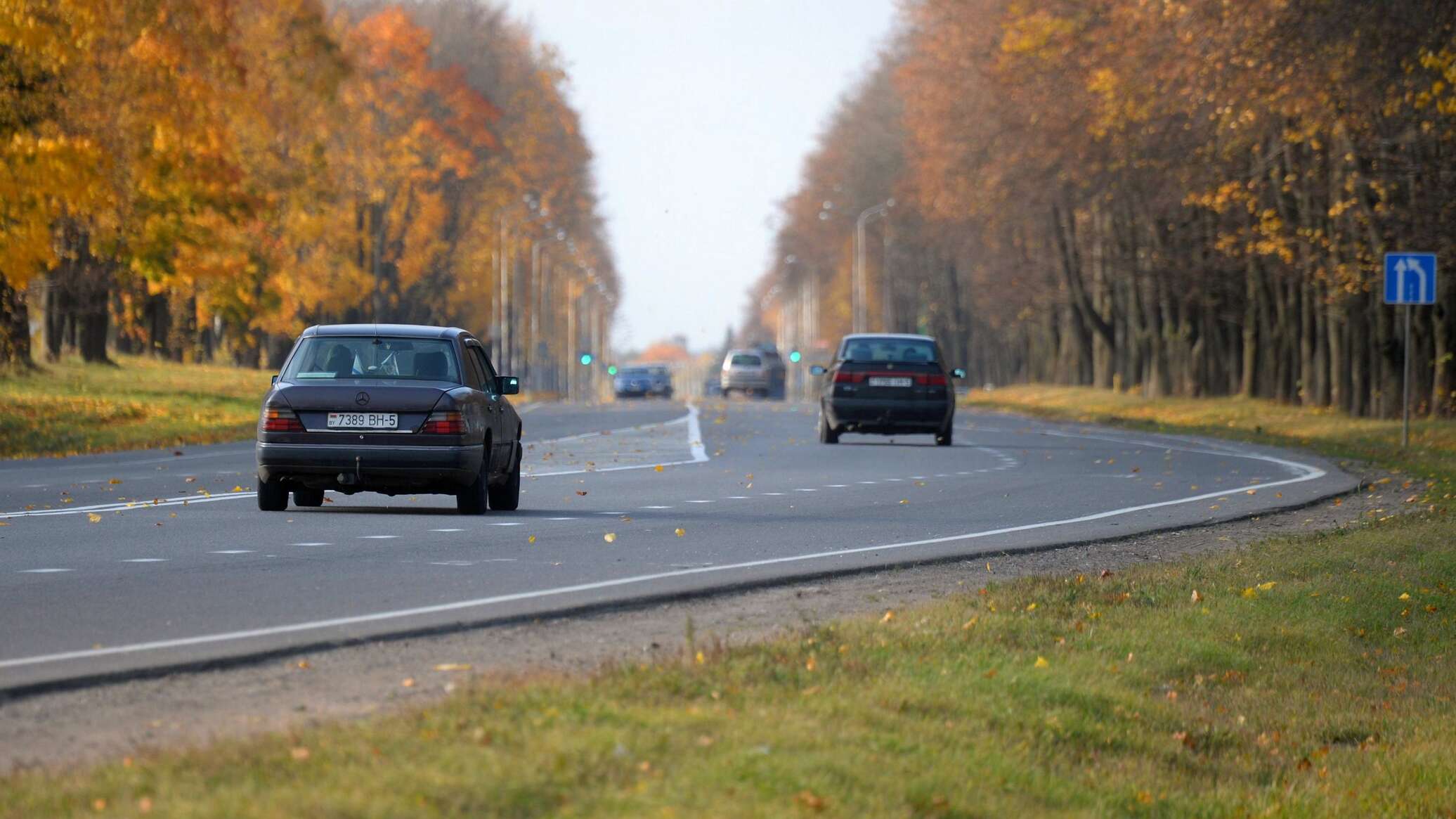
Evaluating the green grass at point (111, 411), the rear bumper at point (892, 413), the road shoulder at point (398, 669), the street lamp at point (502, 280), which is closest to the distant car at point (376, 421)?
the road shoulder at point (398, 669)

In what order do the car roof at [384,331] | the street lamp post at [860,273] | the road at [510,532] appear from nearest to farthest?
the road at [510,532] < the car roof at [384,331] < the street lamp post at [860,273]

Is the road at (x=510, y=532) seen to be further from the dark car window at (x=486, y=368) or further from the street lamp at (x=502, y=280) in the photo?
the street lamp at (x=502, y=280)

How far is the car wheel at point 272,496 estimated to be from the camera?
18344mm

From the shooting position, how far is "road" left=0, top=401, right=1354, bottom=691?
11023 mm

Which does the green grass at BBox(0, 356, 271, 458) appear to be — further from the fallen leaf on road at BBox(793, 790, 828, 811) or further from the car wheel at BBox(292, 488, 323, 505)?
the fallen leaf on road at BBox(793, 790, 828, 811)

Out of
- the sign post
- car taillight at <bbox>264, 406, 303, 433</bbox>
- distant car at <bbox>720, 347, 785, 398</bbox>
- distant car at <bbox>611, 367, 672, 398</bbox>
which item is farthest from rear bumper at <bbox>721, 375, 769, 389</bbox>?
car taillight at <bbox>264, 406, 303, 433</bbox>

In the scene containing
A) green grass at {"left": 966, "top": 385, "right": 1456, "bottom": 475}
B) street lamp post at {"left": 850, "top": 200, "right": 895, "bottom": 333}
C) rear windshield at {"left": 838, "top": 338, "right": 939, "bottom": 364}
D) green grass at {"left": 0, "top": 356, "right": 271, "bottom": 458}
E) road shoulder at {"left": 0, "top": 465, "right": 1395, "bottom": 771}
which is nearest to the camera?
road shoulder at {"left": 0, "top": 465, "right": 1395, "bottom": 771}

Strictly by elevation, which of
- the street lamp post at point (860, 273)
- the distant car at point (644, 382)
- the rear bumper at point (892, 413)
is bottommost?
the distant car at point (644, 382)

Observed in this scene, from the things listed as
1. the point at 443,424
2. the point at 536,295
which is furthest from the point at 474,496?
the point at 536,295

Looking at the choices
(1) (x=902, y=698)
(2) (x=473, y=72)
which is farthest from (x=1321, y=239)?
(2) (x=473, y=72)

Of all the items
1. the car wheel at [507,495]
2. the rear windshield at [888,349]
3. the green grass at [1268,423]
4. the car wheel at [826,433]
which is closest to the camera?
the car wheel at [507,495]

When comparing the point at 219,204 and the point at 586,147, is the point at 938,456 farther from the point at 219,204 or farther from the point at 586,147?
the point at 586,147

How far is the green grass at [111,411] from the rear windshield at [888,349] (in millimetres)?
9925

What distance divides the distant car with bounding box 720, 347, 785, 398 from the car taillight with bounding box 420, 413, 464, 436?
76591mm
